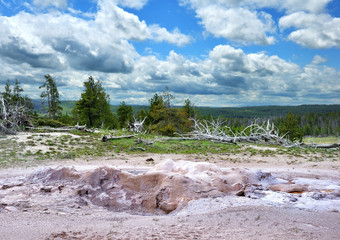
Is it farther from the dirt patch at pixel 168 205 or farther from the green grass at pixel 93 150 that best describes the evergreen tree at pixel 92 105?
the dirt patch at pixel 168 205

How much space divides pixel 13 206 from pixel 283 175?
998cm

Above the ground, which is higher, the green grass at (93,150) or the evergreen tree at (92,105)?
the evergreen tree at (92,105)

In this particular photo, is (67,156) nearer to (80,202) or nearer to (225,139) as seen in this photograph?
(80,202)

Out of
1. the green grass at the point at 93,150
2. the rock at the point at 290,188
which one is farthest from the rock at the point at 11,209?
the rock at the point at 290,188

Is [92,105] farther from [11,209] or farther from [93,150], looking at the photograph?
[11,209]

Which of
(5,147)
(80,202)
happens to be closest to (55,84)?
(5,147)

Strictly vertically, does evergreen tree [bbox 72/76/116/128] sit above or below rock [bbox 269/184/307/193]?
above

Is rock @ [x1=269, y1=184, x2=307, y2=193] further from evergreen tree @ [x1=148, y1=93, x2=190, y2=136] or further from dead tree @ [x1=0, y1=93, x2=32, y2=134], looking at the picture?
evergreen tree @ [x1=148, y1=93, x2=190, y2=136]

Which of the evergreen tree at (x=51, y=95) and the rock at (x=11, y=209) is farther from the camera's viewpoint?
the evergreen tree at (x=51, y=95)

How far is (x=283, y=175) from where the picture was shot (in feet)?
36.6

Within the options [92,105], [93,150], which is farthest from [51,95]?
[93,150]

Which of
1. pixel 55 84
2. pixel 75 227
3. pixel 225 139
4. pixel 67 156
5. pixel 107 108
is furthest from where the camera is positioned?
pixel 55 84

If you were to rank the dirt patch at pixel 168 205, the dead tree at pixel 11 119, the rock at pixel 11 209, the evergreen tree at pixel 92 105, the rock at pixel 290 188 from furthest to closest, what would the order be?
the evergreen tree at pixel 92 105 < the dead tree at pixel 11 119 < the rock at pixel 290 188 < the rock at pixel 11 209 < the dirt patch at pixel 168 205

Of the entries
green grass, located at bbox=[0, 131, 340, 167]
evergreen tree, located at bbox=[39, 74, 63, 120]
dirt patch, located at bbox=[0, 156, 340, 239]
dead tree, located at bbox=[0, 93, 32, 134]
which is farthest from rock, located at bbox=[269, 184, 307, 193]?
evergreen tree, located at bbox=[39, 74, 63, 120]
